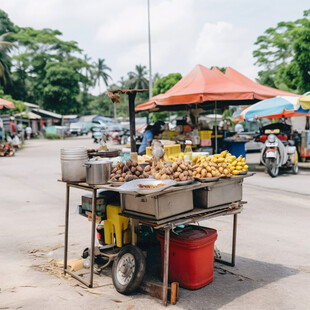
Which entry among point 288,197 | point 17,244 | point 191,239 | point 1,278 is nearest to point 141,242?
point 191,239

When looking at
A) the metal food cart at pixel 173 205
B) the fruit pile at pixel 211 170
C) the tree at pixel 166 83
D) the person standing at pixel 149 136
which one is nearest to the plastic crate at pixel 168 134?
the person standing at pixel 149 136

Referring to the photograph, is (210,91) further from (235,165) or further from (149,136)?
(235,165)

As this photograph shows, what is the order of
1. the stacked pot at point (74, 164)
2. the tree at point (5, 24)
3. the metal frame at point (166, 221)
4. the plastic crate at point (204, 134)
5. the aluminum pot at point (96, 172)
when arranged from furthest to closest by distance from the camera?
the tree at point (5, 24)
the plastic crate at point (204, 134)
the stacked pot at point (74, 164)
the aluminum pot at point (96, 172)
the metal frame at point (166, 221)

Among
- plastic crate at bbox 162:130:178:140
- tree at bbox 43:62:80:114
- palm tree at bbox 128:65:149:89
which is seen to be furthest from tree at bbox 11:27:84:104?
plastic crate at bbox 162:130:178:140

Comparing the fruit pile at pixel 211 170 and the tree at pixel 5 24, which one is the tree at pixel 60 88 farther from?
the fruit pile at pixel 211 170

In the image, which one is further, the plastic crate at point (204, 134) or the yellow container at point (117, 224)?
the plastic crate at point (204, 134)

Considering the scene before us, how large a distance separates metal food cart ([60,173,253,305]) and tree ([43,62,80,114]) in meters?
44.5

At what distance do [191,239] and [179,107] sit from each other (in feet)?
41.7

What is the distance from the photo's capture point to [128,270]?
3.72 m

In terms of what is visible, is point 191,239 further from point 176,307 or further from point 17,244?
point 17,244

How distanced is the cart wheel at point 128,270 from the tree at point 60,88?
44.7m

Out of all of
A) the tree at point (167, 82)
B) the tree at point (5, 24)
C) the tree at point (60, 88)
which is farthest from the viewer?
the tree at point (5, 24)

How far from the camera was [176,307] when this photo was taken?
3.37 m

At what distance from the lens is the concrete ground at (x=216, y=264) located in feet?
11.5
